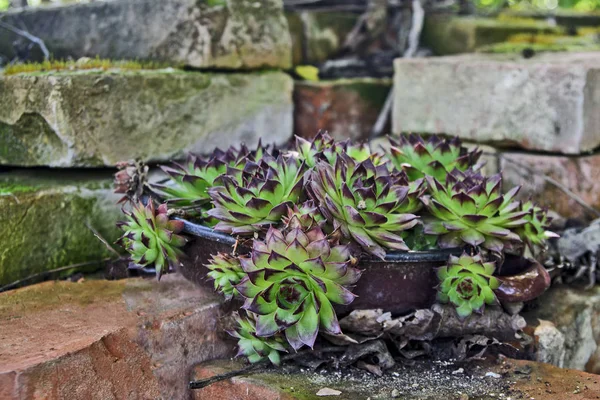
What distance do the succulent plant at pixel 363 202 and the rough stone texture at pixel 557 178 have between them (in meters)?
1.04

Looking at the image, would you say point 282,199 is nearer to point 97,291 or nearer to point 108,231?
point 97,291

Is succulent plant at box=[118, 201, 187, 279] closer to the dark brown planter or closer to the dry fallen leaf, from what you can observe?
the dark brown planter

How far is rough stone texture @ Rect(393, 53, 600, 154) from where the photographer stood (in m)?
2.48

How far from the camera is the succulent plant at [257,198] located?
170cm

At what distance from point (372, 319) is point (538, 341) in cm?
55

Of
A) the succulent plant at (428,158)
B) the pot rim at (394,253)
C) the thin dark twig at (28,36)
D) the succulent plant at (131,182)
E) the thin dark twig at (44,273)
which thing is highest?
the thin dark twig at (28,36)

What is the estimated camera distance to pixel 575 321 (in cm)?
208

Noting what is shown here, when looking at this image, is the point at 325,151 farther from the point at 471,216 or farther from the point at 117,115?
the point at 117,115

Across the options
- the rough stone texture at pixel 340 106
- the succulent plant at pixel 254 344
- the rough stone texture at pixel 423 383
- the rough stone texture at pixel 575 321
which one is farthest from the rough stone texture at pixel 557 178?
the succulent plant at pixel 254 344

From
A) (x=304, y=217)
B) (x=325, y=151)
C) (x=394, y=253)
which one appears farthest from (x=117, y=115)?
(x=394, y=253)

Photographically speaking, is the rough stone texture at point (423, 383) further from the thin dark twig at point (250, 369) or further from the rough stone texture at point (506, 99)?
the rough stone texture at point (506, 99)

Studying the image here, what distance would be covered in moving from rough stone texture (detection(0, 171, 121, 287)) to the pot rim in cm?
59

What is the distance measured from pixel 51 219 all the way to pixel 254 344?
0.93 metres

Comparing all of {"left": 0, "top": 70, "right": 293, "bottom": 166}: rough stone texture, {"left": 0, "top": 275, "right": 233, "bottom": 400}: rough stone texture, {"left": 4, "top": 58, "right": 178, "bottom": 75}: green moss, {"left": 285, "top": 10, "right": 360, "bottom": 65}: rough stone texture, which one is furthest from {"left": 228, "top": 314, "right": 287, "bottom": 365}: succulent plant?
{"left": 285, "top": 10, "right": 360, "bottom": 65}: rough stone texture
